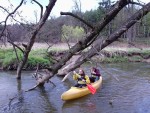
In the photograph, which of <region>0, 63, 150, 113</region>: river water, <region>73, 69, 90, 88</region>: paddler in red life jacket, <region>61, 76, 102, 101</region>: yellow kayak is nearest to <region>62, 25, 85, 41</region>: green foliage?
<region>0, 63, 150, 113</region>: river water

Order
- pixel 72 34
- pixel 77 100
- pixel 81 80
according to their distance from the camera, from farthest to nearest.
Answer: pixel 72 34 < pixel 81 80 < pixel 77 100

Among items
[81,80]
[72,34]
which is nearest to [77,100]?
[81,80]

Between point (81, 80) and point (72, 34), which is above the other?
point (72, 34)

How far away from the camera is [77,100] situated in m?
11.8

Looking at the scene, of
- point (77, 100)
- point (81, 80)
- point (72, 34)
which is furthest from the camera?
point (72, 34)

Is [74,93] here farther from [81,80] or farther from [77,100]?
[81,80]

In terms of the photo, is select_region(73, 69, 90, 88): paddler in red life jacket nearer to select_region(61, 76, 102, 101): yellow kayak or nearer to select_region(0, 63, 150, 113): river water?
select_region(61, 76, 102, 101): yellow kayak

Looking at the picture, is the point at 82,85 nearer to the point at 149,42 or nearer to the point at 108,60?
the point at 108,60

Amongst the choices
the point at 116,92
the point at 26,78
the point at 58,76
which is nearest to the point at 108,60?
the point at 58,76

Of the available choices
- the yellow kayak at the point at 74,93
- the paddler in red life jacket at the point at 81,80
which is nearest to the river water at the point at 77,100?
the yellow kayak at the point at 74,93

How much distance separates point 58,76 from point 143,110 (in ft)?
28.0

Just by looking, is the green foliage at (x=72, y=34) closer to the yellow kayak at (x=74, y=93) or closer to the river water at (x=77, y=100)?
the river water at (x=77, y=100)

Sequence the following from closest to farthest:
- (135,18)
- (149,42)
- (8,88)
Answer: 1. (135,18)
2. (8,88)
3. (149,42)

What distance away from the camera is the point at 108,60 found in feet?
82.7
